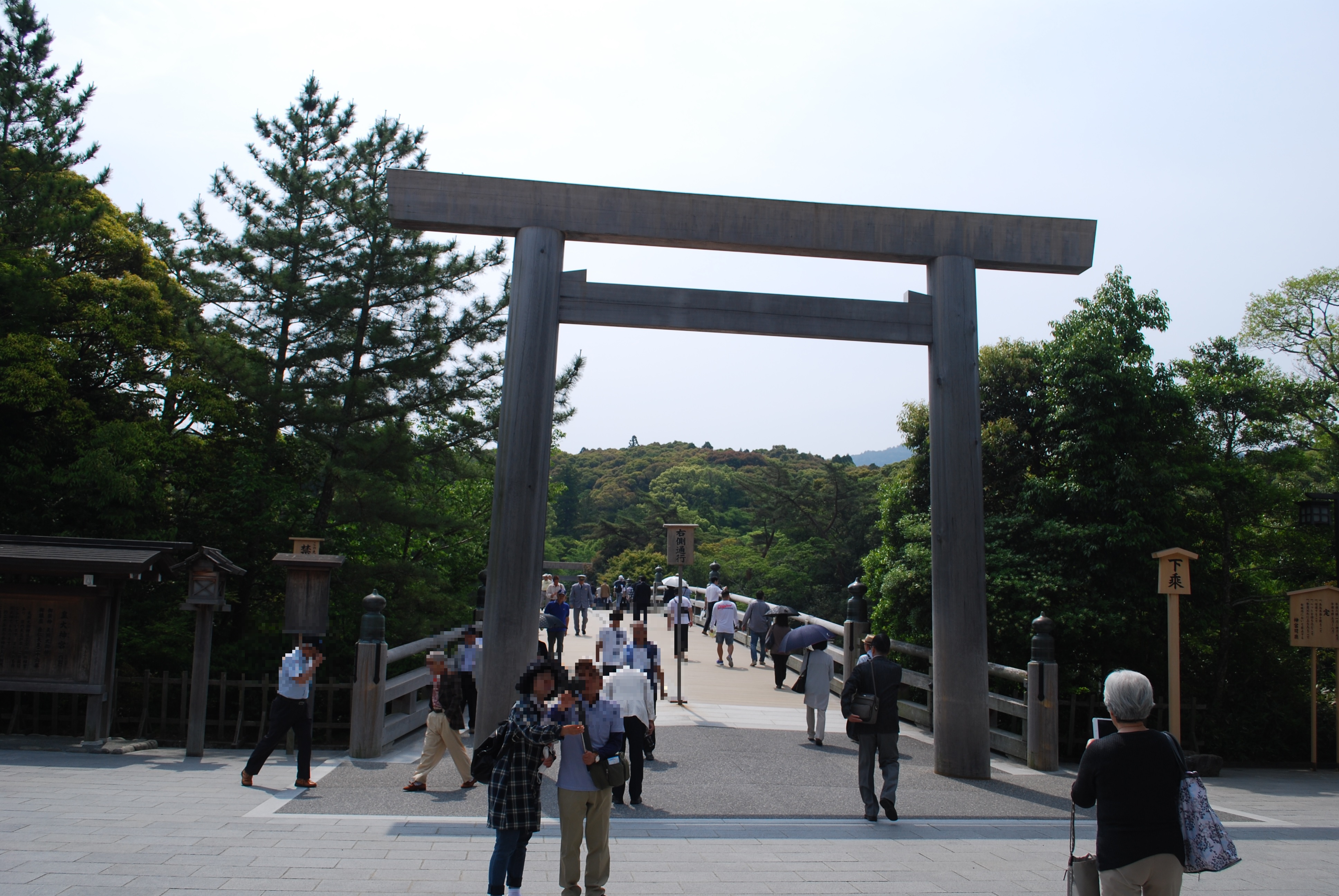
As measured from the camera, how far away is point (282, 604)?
1648 cm

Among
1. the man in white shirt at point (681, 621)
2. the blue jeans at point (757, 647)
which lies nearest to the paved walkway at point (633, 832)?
the man in white shirt at point (681, 621)

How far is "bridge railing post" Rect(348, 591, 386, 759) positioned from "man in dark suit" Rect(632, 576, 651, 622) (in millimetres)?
11847

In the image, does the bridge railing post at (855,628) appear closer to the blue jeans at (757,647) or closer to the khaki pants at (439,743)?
the blue jeans at (757,647)

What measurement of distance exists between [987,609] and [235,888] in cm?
1044

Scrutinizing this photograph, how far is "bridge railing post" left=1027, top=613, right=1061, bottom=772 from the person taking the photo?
10227mm

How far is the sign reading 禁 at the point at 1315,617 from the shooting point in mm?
12133

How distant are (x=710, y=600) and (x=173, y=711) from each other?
45.4 feet

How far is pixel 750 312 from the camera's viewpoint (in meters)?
9.55

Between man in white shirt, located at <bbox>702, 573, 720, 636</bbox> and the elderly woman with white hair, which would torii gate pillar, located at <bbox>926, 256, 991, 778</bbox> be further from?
man in white shirt, located at <bbox>702, 573, 720, 636</bbox>

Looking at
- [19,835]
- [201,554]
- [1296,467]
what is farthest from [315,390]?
[1296,467]

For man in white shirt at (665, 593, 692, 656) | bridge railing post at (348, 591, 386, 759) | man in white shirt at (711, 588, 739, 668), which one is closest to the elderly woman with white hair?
bridge railing post at (348, 591, 386, 759)

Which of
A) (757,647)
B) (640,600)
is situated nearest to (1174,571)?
(757,647)

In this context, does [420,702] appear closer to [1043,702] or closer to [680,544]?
[680,544]

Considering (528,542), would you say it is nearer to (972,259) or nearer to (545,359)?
(545,359)
